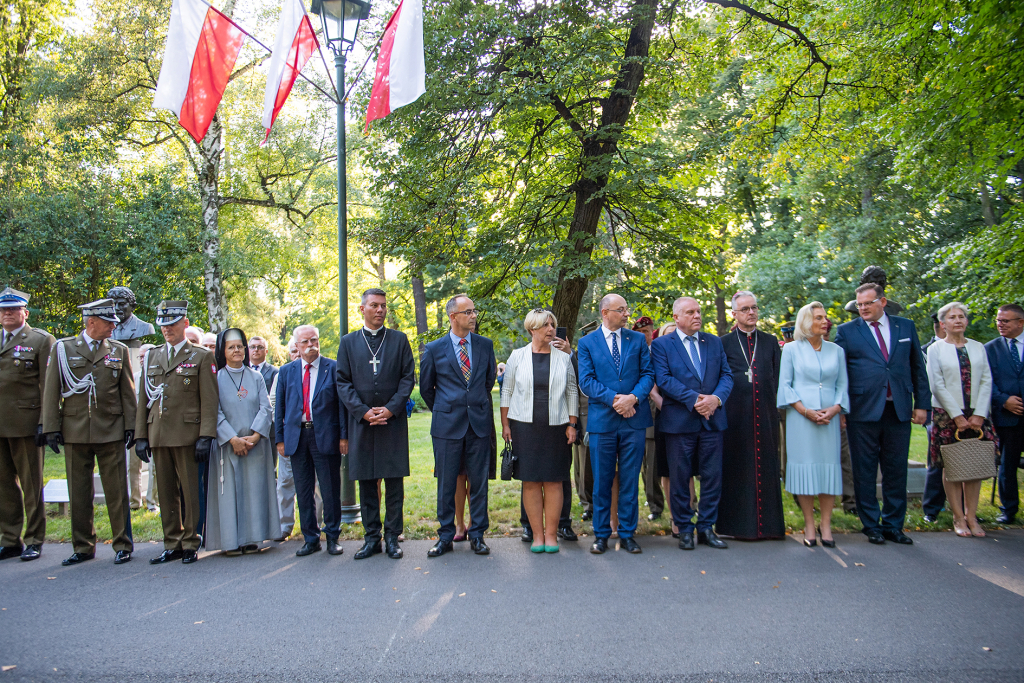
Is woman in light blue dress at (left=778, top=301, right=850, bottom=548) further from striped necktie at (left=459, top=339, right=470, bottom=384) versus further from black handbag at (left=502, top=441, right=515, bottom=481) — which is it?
striped necktie at (left=459, top=339, right=470, bottom=384)

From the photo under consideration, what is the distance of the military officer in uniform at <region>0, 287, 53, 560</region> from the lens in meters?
6.14

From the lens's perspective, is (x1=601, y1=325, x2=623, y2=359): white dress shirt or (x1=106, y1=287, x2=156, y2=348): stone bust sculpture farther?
(x1=106, y1=287, x2=156, y2=348): stone bust sculpture

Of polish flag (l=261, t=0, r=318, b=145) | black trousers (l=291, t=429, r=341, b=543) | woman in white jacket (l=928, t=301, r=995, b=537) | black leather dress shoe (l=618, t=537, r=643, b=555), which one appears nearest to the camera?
black leather dress shoe (l=618, t=537, r=643, b=555)

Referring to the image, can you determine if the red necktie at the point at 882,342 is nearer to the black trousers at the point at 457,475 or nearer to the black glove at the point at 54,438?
the black trousers at the point at 457,475

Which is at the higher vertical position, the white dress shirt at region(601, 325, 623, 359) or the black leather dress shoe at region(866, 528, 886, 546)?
the white dress shirt at region(601, 325, 623, 359)

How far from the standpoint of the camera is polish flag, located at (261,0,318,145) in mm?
7480

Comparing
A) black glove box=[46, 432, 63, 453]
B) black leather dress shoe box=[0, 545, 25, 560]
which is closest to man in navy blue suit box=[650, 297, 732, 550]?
black glove box=[46, 432, 63, 453]

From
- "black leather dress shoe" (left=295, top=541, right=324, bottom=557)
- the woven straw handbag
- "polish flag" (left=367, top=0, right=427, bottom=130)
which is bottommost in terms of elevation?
"black leather dress shoe" (left=295, top=541, right=324, bottom=557)

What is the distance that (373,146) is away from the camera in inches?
381

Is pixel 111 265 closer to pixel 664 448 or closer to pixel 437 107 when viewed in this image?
pixel 437 107

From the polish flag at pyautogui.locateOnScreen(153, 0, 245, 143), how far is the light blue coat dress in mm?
6972

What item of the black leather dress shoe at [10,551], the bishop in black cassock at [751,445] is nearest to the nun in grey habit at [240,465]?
the black leather dress shoe at [10,551]

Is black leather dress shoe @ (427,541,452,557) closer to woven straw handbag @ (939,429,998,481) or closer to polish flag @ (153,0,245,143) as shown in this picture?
woven straw handbag @ (939,429,998,481)

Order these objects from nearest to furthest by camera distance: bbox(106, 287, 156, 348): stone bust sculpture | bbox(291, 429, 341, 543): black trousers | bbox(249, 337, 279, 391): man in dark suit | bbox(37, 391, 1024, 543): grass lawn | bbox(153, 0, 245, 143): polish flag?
bbox(291, 429, 341, 543): black trousers < bbox(37, 391, 1024, 543): grass lawn < bbox(249, 337, 279, 391): man in dark suit < bbox(153, 0, 245, 143): polish flag < bbox(106, 287, 156, 348): stone bust sculpture
